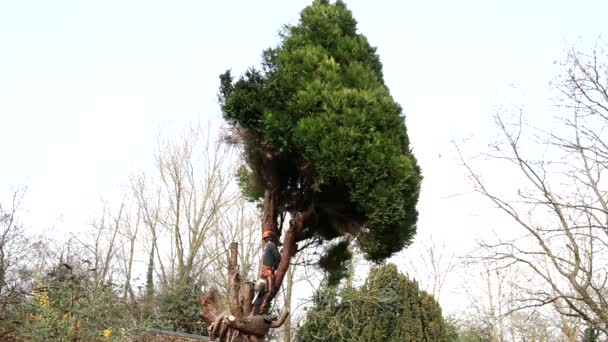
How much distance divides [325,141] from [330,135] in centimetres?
9

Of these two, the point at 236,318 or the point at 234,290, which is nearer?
the point at 236,318

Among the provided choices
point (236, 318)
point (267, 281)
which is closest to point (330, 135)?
point (267, 281)

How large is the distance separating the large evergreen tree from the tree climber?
0.16 m

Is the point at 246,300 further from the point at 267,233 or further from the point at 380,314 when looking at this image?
the point at 380,314

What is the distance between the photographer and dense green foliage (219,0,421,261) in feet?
19.8

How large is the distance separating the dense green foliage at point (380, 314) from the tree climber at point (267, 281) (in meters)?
7.50

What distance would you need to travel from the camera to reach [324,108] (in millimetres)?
6188

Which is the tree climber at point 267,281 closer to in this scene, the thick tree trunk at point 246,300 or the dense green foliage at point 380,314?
the thick tree trunk at point 246,300

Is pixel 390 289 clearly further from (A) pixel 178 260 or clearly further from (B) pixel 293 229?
(A) pixel 178 260

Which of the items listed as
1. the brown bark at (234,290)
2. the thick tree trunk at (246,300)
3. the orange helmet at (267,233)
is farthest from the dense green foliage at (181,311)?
the orange helmet at (267,233)

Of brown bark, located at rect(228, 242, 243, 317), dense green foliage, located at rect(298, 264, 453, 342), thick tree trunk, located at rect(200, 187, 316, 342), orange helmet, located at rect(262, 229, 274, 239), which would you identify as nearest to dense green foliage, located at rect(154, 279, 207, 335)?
dense green foliage, located at rect(298, 264, 453, 342)

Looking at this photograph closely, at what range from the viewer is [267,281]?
601cm

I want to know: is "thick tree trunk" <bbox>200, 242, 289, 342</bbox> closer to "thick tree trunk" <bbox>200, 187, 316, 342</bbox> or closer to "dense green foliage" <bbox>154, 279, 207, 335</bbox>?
"thick tree trunk" <bbox>200, 187, 316, 342</bbox>

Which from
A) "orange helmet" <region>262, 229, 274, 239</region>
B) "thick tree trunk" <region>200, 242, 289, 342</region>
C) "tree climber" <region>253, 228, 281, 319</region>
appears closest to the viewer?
"thick tree trunk" <region>200, 242, 289, 342</region>
